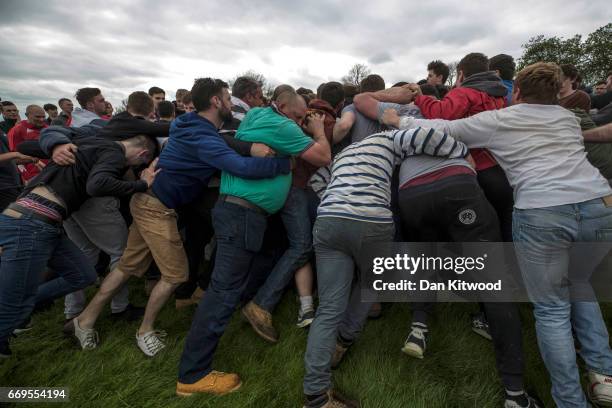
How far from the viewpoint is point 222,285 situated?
2.42 m

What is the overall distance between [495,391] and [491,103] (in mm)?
2240

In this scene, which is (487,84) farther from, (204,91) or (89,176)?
(89,176)

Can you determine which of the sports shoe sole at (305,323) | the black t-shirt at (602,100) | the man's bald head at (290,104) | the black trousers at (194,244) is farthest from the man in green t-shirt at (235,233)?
the black t-shirt at (602,100)

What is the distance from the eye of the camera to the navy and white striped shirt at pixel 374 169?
2229mm

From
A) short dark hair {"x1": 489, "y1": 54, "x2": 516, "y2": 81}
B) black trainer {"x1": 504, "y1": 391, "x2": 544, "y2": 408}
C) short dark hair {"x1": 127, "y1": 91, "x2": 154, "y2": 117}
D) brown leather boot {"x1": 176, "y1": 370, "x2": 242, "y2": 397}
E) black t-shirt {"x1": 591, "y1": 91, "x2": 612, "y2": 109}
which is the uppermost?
black t-shirt {"x1": 591, "y1": 91, "x2": 612, "y2": 109}

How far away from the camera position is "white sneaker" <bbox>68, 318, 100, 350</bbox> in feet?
9.59

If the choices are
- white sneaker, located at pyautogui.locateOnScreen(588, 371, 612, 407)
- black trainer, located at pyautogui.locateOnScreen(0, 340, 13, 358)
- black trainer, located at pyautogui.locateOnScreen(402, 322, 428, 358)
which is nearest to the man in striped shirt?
black trainer, located at pyautogui.locateOnScreen(402, 322, 428, 358)

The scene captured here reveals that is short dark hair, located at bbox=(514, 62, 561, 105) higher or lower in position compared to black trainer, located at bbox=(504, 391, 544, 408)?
higher

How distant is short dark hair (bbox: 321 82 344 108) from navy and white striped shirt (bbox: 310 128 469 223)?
54.6 inches

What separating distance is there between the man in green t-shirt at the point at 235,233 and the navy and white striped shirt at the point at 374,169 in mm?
368

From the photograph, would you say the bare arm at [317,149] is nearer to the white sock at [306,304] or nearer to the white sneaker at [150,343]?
the white sock at [306,304]

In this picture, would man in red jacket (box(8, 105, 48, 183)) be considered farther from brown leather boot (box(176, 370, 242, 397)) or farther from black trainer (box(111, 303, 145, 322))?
brown leather boot (box(176, 370, 242, 397))

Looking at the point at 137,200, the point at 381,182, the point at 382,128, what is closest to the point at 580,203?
the point at 381,182

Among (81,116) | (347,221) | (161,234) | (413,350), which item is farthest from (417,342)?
(81,116)
